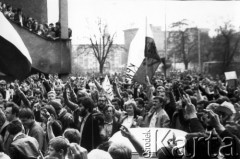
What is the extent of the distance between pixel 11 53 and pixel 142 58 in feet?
15.7

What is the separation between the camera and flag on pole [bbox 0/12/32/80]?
5949 millimetres

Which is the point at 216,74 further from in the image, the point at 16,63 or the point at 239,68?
the point at 16,63

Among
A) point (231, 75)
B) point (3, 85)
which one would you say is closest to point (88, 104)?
point (3, 85)

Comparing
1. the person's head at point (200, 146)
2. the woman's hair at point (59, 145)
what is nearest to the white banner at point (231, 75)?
the person's head at point (200, 146)

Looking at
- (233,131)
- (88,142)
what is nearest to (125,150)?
(233,131)

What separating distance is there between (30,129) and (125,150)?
2.30 meters

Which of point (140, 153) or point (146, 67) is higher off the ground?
point (146, 67)

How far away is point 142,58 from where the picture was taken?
34.2ft

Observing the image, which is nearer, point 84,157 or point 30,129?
point 84,157

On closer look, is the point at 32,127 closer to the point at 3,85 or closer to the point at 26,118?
the point at 26,118

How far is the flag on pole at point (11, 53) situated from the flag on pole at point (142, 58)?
14.3 feet

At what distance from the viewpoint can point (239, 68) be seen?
439 inches

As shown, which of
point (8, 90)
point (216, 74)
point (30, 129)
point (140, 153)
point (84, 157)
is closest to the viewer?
point (84, 157)

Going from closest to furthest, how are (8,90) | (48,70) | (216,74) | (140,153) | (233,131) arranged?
(140,153)
(233,131)
(8,90)
(48,70)
(216,74)
